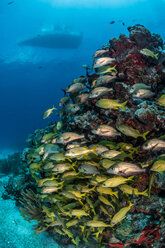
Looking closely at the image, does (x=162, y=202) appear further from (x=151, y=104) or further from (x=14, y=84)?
(x=14, y=84)

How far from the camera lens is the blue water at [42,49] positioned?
57.3 meters

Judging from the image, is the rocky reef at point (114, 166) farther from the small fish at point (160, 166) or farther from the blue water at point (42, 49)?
the blue water at point (42, 49)

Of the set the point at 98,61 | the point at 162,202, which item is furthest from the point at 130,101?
the point at 162,202

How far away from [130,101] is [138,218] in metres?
2.62

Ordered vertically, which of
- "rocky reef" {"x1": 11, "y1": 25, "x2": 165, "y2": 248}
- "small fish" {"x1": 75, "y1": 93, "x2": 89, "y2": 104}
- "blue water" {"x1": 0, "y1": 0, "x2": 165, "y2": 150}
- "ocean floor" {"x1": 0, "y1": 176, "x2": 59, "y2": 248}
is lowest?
"ocean floor" {"x1": 0, "y1": 176, "x2": 59, "y2": 248}

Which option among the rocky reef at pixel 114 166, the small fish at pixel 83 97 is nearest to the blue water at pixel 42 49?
the small fish at pixel 83 97

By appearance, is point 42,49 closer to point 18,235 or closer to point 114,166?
point 18,235

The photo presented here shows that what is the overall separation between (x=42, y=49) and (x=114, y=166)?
2396 inches

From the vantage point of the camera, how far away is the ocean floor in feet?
15.0

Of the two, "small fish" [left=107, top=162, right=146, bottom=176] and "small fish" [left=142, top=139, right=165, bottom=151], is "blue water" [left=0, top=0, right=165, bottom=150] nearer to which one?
"small fish" [left=107, top=162, right=146, bottom=176]

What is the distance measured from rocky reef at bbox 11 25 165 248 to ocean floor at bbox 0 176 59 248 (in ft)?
1.06

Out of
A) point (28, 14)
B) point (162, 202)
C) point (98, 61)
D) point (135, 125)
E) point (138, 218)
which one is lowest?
point (138, 218)

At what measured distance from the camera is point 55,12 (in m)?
73.4

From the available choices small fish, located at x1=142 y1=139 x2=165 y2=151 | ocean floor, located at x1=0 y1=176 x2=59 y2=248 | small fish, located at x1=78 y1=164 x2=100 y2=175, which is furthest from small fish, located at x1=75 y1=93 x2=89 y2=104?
ocean floor, located at x1=0 y1=176 x2=59 y2=248
